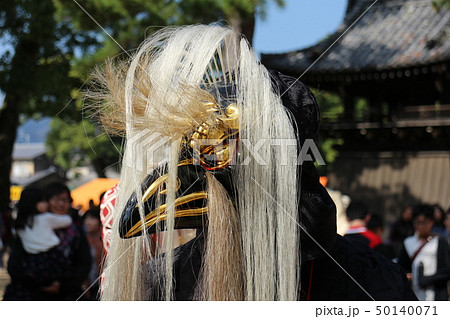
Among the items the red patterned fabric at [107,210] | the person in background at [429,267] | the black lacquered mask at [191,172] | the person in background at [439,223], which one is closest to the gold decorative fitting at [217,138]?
the black lacquered mask at [191,172]

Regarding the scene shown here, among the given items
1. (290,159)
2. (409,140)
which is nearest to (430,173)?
(409,140)

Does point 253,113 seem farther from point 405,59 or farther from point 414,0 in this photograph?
point 414,0

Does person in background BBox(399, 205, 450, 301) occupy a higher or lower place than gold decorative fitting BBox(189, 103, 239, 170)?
lower

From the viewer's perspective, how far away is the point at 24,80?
7.55m

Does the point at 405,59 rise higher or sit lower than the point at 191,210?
higher

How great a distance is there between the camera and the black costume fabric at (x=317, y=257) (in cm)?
118

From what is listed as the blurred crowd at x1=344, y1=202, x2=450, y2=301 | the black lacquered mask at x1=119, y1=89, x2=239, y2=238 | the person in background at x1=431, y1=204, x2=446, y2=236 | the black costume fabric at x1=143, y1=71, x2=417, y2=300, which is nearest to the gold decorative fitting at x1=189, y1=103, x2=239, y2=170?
the black lacquered mask at x1=119, y1=89, x2=239, y2=238

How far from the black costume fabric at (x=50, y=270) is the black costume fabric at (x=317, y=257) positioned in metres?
2.12

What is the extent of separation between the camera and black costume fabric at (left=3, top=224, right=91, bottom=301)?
314 cm

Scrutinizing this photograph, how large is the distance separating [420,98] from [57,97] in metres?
8.01

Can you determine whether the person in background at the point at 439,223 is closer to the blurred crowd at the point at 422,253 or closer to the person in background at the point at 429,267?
the blurred crowd at the point at 422,253

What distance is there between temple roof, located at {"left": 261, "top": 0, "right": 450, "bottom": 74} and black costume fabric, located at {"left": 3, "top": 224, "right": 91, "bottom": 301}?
721 cm

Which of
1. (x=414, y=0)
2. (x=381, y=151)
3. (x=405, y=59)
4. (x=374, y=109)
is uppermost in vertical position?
(x=414, y=0)

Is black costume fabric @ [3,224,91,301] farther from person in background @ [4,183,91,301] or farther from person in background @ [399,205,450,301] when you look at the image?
person in background @ [399,205,450,301]
